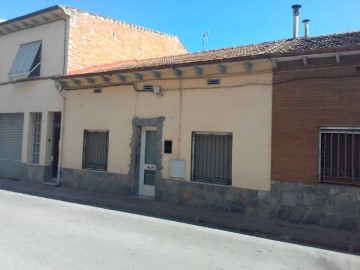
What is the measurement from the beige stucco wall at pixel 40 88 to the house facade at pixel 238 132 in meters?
1.72

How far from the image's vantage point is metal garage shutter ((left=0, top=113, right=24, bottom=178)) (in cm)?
1548

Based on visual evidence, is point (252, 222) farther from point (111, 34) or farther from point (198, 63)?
point (111, 34)

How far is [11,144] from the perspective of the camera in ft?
52.2

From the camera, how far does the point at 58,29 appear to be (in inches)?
563

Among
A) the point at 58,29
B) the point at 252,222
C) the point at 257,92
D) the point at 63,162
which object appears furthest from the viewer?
the point at 58,29

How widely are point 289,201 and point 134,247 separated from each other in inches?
164

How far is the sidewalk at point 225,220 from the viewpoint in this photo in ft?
22.3

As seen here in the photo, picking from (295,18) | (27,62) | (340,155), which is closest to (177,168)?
(340,155)

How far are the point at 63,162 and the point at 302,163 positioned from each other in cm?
892

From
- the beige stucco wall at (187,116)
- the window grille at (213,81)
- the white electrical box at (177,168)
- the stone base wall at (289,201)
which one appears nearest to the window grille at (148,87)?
the beige stucco wall at (187,116)

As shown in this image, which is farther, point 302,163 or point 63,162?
point 63,162

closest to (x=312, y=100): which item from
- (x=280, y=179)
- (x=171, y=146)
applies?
(x=280, y=179)

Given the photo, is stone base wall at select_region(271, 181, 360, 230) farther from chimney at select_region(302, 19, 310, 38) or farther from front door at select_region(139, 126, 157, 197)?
chimney at select_region(302, 19, 310, 38)

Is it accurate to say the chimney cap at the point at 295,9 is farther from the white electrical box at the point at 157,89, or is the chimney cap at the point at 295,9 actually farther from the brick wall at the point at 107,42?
the brick wall at the point at 107,42
